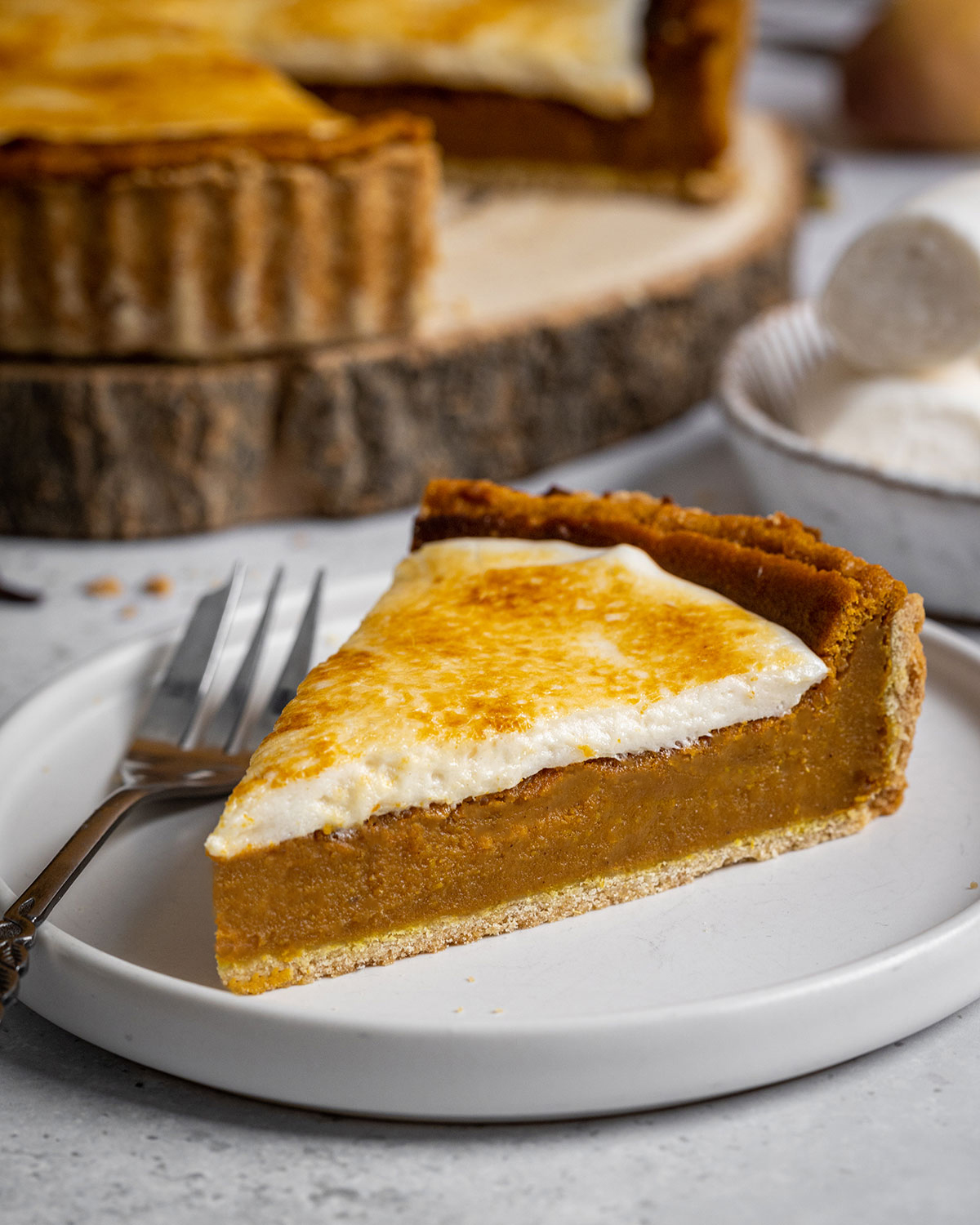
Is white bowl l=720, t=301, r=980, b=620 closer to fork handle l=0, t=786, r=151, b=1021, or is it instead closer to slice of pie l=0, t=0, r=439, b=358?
slice of pie l=0, t=0, r=439, b=358

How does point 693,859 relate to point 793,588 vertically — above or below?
below

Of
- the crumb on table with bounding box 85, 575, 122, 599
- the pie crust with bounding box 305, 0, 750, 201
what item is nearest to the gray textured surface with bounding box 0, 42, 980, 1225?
the crumb on table with bounding box 85, 575, 122, 599

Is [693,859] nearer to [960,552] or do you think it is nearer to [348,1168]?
[348,1168]

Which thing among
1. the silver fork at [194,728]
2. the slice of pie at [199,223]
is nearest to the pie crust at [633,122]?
the slice of pie at [199,223]

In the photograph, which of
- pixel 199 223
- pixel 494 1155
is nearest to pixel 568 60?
pixel 199 223

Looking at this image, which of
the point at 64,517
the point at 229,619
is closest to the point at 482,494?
the point at 229,619
